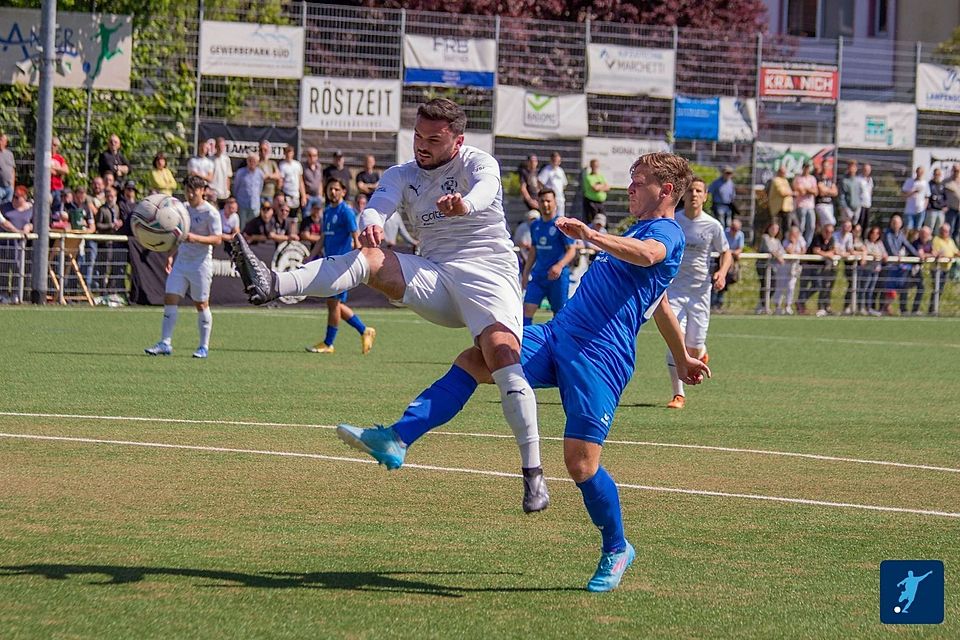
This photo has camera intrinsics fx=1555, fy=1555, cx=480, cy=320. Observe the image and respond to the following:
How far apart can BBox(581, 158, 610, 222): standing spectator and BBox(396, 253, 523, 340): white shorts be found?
2146 cm

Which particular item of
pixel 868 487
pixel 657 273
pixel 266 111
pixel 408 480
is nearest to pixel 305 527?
pixel 408 480

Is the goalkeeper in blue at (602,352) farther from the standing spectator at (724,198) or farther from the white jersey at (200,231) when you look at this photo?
the standing spectator at (724,198)

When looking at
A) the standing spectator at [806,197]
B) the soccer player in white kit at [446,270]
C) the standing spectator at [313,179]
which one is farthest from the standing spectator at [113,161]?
the soccer player in white kit at [446,270]

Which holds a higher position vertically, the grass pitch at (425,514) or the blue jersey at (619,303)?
the blue jersey at (619,303)

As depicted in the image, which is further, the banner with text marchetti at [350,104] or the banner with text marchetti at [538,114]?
the banner with text marchetti at [538,114]

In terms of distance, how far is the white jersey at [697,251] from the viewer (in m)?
14.6

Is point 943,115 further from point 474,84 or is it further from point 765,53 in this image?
point 474,84

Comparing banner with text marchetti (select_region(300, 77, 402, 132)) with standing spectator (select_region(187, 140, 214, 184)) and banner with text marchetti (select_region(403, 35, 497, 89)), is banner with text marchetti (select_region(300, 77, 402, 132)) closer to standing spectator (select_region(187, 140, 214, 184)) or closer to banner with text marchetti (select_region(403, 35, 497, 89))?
banner with text marchetti (select_region(403, 35, 497, 89))

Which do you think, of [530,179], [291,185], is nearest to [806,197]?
[530,179]

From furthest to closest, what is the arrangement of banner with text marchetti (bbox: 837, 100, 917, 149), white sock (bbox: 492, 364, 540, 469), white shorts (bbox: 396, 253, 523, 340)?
banner with text marchetti (bbox: 837, 100, 917, 149), white shorts (bbox: 396, 253, 523, 340), white sock (bbox: 492, 364, 540, 469)

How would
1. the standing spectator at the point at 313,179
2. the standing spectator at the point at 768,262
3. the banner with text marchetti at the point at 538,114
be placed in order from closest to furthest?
the standing spectator at the point at 313,179 < the banner with text marchetti at the point at 538,114 < the standing spectator at the point at 768,262

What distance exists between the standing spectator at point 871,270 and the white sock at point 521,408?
81.7ft

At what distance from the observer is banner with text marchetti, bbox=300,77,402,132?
27906mm

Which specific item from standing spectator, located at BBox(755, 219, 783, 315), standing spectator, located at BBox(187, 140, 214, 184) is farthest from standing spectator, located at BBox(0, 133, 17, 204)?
standing spectator, located at BBox(755, 219, 783, 315)
